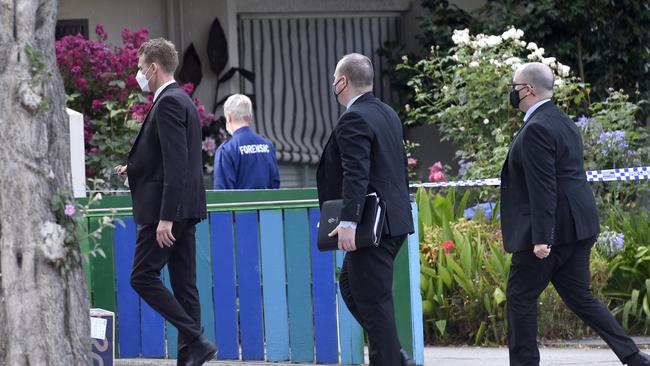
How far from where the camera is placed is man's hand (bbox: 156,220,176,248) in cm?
627

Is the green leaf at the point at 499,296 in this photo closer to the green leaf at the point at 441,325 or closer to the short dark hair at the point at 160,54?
the green leaf at the point at 441,325

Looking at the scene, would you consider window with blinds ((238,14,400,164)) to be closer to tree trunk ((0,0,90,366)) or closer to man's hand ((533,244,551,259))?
man's hand ((533,244,551,259))

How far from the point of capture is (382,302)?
19.9ft

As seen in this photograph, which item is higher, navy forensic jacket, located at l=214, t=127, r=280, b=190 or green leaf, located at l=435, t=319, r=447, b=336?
navy forensic jacket, located at l=214, t=127, r=280, b=190

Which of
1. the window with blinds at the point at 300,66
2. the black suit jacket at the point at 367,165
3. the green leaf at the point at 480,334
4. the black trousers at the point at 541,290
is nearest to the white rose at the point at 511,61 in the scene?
the green leaf at the point at 480,334

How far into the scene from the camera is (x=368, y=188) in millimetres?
6078

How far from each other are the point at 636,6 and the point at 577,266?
21.4ft

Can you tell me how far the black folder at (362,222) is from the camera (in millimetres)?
5902

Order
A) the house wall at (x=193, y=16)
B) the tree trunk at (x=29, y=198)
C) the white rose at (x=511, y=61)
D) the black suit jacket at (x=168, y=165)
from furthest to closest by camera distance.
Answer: the house wall at (x=193, y=16) → the white rose at (x=511, y=61) → the black suit jacket at (x=168, y=165) → the tree trunk at (x=29, y=198)

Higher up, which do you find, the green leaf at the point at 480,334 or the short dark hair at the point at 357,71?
the short dark hair at the point at 357,71

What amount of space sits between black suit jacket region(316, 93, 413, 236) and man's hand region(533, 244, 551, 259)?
2.02 ft

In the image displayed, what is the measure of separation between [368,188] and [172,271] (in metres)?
1.21

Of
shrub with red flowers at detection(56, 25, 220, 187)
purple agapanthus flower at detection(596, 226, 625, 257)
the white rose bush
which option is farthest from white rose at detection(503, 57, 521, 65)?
shrub with red flowers at detection(56, 25, 220, 187)

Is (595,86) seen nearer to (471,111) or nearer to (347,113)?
(471,111)
